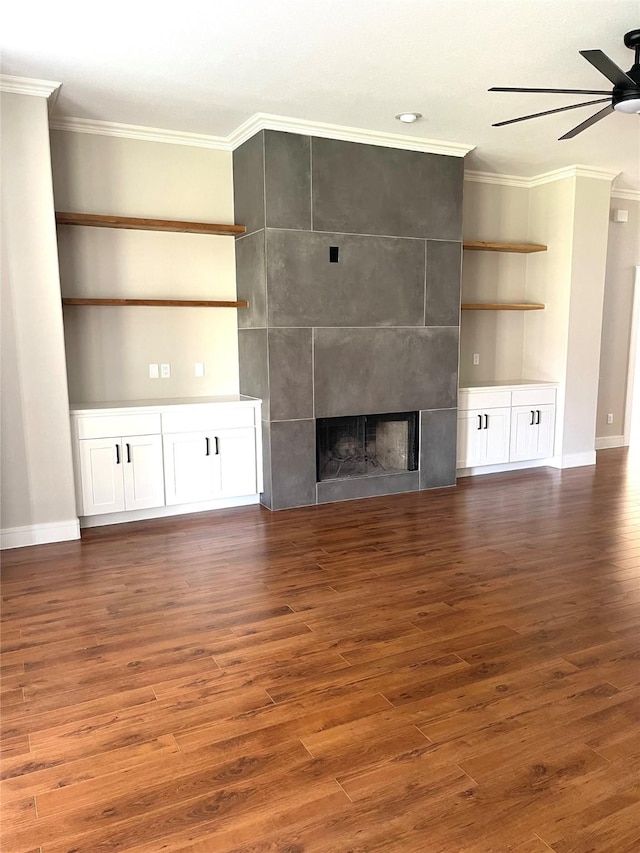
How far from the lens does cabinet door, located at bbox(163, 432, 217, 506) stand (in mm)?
4680

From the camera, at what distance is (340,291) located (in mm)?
4969

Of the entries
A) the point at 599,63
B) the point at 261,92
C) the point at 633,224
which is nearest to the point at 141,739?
the point at 599,63

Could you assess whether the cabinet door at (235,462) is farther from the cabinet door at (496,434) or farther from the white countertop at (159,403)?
the cabinet door at (496,434)

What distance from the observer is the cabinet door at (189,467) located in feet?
15.4

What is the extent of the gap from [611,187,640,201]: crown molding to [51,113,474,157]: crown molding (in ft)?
8.34

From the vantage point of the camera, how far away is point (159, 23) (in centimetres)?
313

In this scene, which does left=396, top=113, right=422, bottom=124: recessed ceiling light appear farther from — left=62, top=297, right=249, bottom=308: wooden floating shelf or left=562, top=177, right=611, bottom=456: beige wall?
left=562, top=177, right=611, bottom=456: beige wall

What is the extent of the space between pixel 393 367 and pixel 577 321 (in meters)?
2.27

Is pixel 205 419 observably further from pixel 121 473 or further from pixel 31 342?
pixel 31 342

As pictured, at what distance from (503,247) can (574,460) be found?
7.49 ft

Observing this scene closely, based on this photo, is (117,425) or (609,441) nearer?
(117,425)

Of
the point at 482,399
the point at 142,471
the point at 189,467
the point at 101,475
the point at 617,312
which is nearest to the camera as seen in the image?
the point at 101,475

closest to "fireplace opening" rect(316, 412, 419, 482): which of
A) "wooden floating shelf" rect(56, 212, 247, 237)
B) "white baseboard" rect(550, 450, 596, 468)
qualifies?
"wooden floating shelf" rect(56, 212, 247, 237)

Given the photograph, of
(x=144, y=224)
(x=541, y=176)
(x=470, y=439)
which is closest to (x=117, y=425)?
(x=144, y=224)
